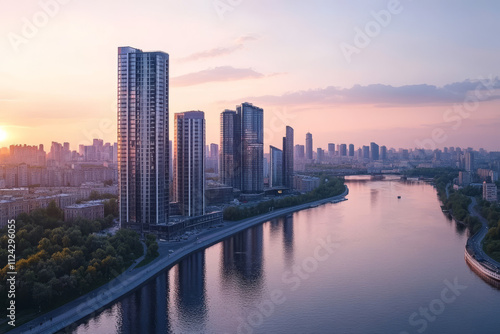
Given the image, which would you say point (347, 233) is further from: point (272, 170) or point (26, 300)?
point (272, 170)

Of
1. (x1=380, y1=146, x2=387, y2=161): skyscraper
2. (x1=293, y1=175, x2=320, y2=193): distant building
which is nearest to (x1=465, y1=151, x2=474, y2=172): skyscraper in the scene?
(x1=293, y1=175, x2=320, y2=193): distant building

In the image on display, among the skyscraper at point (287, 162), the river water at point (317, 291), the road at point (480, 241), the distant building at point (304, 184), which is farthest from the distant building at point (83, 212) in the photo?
the distant building at point (304, 184)

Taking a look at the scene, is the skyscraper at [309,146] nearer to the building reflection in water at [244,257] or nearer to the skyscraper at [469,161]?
the skyscraper at [469,161]

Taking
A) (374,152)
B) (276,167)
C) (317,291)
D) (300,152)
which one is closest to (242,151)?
(276,167)

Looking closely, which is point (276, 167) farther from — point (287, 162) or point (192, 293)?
point (192, 293)

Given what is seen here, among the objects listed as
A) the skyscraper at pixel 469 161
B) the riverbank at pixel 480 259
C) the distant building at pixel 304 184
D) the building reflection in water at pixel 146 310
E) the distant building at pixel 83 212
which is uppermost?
the skyscraper at pixel 469 161

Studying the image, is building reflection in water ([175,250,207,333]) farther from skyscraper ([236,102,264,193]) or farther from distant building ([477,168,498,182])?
distant building ([477,168,498,182])

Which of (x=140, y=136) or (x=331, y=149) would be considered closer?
(x=140, y=136)
